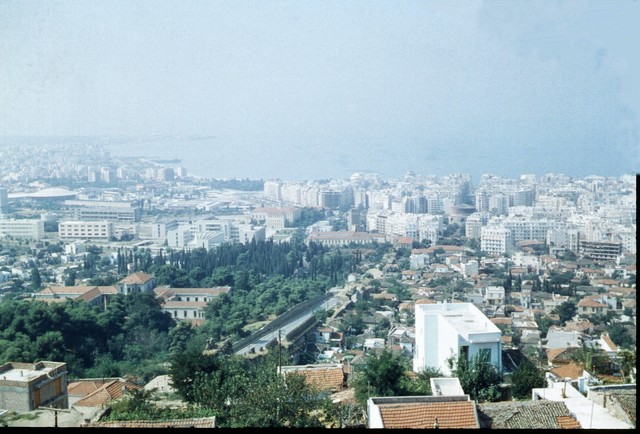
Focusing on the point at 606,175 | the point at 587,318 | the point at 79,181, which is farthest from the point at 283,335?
the point at 79,181

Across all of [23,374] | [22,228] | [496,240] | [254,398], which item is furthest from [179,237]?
[254,398]

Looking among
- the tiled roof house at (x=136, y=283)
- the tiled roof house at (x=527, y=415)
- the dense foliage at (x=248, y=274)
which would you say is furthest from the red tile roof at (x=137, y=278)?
the tiled roof house at (x=527, y=415)

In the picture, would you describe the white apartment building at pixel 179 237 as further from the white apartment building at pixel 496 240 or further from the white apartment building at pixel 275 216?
the white apartment building at pixel 496 240

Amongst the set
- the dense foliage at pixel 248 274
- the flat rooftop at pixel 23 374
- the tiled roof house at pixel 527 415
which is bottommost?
the dense foliage at pixel 248 274

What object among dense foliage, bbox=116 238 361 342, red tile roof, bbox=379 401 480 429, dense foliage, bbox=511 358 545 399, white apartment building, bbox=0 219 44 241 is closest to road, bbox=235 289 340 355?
dense foliage, bbox=116 238 361 342

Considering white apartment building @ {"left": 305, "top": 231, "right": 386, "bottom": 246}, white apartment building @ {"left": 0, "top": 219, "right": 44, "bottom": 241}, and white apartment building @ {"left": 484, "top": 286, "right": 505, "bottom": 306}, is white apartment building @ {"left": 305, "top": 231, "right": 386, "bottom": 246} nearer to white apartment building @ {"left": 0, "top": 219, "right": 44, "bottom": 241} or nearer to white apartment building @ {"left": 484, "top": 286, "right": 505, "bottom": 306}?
white apartment building @ {"left": 484, "top": 286, "right": 505, "bottom": 306}

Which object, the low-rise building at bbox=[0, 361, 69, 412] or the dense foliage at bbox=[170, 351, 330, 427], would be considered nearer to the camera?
the dense foliage at bbox=[170, 351, 330, 427]
